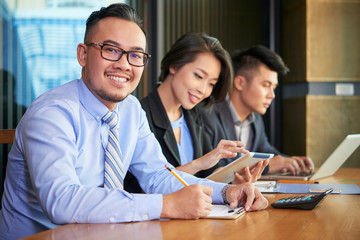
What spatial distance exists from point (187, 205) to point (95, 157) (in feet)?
1.40

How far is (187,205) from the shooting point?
127 centimetres

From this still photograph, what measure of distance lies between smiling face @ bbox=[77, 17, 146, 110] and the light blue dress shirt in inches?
1.8

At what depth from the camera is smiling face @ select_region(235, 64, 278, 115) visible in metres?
3.23

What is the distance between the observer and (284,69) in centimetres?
322

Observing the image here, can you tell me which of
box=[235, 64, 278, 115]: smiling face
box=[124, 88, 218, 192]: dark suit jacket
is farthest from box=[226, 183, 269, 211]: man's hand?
box=[235, 64, 278, 115]: smiling face

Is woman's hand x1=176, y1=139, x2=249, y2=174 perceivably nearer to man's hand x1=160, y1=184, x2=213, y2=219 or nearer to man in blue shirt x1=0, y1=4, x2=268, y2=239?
man in blue shirt x1=0, y1=4, x2=268, y2=239

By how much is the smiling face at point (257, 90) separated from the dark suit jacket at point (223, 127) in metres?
0.15

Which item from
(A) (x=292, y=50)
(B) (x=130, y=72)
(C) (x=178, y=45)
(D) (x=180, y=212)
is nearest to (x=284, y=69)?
(C) (x=178, y=45)

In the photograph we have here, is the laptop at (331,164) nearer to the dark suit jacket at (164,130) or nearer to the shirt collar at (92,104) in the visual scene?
the dark suit jacket at (164,130)

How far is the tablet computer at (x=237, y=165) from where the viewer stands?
1773 millimetres

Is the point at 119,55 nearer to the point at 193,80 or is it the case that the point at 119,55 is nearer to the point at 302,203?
the point at 302,203

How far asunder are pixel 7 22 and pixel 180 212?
2.01 meters

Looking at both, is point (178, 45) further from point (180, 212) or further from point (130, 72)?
point (180, 212)

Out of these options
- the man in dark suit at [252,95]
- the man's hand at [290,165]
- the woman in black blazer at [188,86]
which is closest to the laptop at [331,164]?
the man's hand at [290,165]
